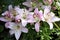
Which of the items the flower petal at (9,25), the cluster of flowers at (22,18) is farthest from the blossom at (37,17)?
the flower petal at (9,25)

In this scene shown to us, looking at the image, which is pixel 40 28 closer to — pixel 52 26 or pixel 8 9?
pixel 52 26

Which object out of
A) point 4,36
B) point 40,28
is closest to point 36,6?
point 40,28

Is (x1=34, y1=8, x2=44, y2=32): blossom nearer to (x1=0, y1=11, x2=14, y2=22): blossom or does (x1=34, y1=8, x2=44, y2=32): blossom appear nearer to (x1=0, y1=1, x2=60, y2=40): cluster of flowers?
(x1=0, y1=1, x2=60, y2=40): cluster of flowers

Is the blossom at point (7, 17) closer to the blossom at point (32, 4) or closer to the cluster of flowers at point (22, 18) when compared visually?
the cluster of flowers at point (22, 18)

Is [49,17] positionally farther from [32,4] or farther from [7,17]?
[7,17]

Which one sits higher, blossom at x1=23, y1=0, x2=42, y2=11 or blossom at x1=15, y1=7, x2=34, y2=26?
blossom at x1=23, y1=0, x2=42, y2=11

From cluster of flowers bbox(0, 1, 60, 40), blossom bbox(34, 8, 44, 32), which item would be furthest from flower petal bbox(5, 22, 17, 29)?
blossom bbox(34, 8, 44, 32)

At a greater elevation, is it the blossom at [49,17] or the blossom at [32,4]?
the blossom at [32,4]

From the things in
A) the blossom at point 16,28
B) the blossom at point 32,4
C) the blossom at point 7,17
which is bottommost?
the blossom at point 16,28
